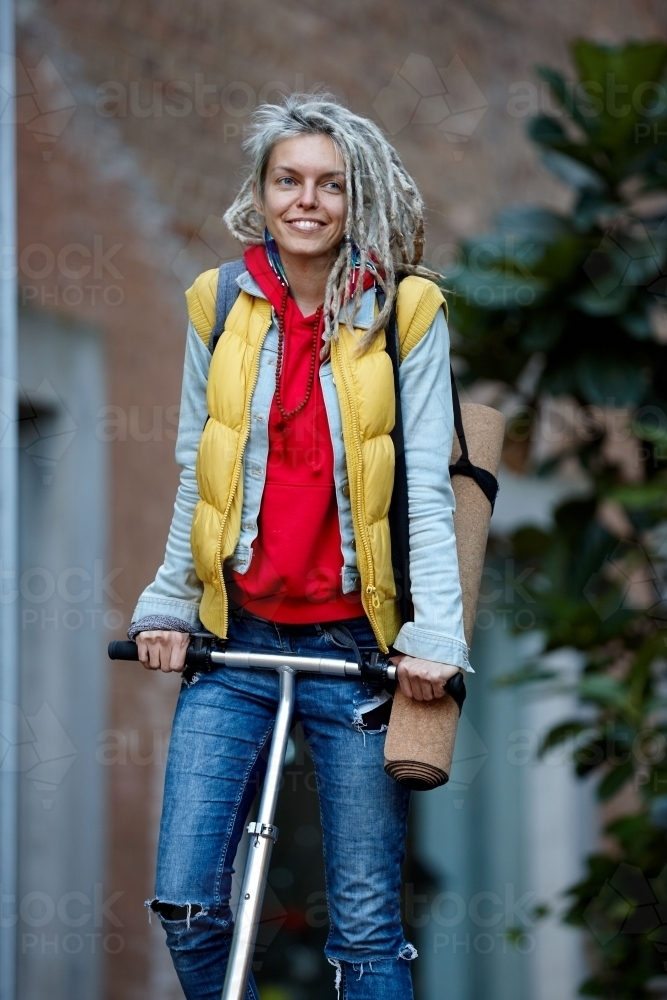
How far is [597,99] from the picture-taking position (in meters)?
4.20

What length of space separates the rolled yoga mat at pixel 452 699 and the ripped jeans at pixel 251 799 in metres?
0.12

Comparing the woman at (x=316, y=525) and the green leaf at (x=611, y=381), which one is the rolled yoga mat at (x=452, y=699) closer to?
the woman at (x=316, y=525)

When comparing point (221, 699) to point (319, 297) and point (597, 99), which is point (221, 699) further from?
point (597, 99)

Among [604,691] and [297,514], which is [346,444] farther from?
[604,691]

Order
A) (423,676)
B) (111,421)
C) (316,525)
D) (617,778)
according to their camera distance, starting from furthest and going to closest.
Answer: (111,421), (617,778), (316,525), (423,676)

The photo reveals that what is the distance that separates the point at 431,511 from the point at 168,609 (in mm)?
513

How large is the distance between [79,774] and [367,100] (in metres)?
3.18

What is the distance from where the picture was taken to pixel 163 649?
2.36 meters

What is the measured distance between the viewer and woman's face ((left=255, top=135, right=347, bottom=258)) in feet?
7.59

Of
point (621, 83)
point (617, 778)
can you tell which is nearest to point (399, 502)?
point (617, 778)

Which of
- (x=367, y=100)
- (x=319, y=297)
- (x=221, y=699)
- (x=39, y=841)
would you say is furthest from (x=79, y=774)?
(x=367, y=100)

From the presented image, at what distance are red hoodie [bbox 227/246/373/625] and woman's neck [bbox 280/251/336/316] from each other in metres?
0.03

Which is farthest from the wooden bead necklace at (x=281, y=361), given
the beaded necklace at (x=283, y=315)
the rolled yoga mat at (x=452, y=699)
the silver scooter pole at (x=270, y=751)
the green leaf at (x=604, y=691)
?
the green leaf at (x=604, y=691)

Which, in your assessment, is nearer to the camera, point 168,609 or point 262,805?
point 262,805
